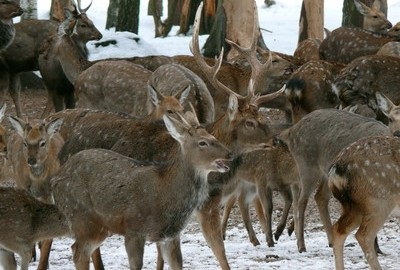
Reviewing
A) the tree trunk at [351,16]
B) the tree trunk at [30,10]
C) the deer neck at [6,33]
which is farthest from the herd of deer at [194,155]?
the tree trunk at [351,16]

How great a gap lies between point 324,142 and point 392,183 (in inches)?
67.7

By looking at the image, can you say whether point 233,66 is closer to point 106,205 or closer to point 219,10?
point 219,10

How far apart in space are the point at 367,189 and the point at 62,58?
271 inches

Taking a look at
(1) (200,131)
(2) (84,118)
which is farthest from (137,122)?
(1) (200,131)

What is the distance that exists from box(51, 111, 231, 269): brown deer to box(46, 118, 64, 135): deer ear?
1471 millimetres

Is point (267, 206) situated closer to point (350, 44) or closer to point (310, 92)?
point (310, 92)

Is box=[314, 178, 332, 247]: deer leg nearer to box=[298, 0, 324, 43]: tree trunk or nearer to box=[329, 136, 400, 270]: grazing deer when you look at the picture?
box=[329, 136, 400, 270]: grazing deer

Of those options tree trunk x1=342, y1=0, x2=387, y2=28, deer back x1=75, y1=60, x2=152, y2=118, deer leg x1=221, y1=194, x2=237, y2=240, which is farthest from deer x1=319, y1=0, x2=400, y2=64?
tree trunk x1=342, y1=0, x2=387, y2=28

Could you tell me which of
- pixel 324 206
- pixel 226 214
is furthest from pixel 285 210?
pixel 324 206

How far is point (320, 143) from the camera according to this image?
A: 10367mm

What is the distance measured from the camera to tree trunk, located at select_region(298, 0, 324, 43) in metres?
18.9

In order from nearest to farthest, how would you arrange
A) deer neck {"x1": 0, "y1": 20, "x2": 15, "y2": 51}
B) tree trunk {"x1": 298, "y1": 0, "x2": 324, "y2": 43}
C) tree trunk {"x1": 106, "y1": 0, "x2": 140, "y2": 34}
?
deer neck {"x1": 0, "y1": 20, "x2": 15, "y2": 51} < tree trunk {"x1": 298, "y1": 0, "x2": 324, "y2": 43} < tree trunk {"x1": 106, "y1": 0, "x2": 140, "y2": 34}

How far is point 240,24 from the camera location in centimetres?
1764

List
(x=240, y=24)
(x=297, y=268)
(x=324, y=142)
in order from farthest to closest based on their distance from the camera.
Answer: (x=240, y=24)
(x=324, y=142)
(x=297, y=268)
